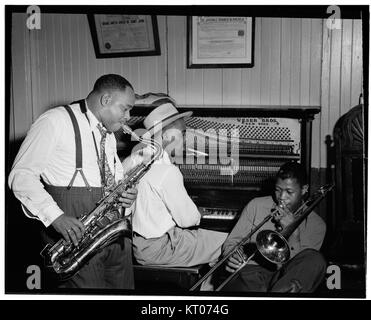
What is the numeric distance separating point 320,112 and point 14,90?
2561 millimetres

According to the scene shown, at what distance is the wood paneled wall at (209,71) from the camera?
373cm

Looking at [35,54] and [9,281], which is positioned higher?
[35,54]

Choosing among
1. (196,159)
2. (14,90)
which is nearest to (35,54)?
(14,90)

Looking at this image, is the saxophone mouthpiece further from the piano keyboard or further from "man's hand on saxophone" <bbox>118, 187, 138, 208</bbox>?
the piano keyboard

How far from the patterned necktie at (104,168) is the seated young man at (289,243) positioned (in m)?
0.88

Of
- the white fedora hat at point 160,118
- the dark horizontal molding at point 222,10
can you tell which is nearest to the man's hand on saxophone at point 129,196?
the white fedora hat at point 160,118

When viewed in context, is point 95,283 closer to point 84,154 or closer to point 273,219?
point 84,154

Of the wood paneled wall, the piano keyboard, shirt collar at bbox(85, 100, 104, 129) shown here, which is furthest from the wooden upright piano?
shirt collar at bbox(85, 100, 104, 129)

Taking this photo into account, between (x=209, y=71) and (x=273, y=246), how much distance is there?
1.65 m

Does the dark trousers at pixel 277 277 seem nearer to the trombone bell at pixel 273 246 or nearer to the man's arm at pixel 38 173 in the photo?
the trombone bell at pixel 273 246

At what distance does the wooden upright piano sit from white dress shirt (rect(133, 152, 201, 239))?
0.45m

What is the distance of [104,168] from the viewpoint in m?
3.06

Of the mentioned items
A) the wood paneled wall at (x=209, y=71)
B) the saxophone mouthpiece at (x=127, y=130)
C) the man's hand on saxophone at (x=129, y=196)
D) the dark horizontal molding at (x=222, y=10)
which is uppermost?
Answer: the dark horizontal molding at (x=222, y=10)

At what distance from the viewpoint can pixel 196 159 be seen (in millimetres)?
3576
